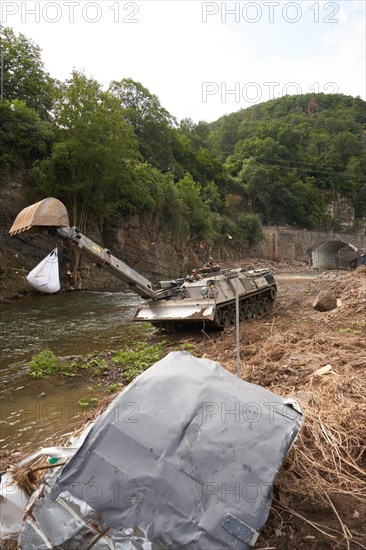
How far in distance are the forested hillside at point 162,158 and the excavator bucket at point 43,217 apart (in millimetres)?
16010

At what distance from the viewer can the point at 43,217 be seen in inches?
302

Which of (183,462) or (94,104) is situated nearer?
(183,462)

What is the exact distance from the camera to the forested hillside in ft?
76.3

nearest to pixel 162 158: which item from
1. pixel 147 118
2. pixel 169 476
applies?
pixel 147 118

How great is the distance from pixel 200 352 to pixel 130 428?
6830mm

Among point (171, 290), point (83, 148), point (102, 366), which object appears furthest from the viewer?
point (83, 148)

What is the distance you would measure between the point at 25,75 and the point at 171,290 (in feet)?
76.7

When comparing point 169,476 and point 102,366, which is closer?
point 169,476

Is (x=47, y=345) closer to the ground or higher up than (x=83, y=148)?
closer to the ground

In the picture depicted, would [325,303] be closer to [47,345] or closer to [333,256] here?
[47,345]

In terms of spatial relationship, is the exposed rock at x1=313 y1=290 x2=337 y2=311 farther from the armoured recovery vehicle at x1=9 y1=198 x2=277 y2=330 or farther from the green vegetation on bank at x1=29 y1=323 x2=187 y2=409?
the green vegetation on bank at x1=29 y1=323 x2=187 y2=409

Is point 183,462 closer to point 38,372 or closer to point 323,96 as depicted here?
point 38,372

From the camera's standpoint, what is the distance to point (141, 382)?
271cm

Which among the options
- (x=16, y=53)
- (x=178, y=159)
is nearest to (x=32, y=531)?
(x=16, y=53)
